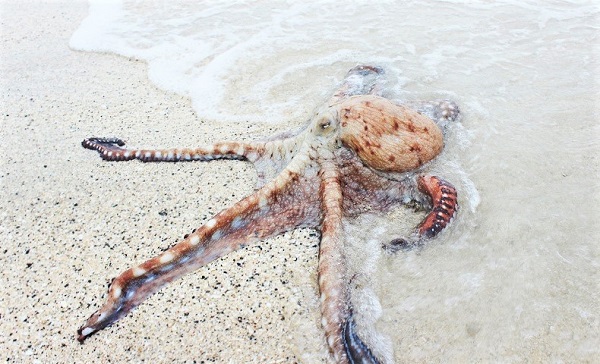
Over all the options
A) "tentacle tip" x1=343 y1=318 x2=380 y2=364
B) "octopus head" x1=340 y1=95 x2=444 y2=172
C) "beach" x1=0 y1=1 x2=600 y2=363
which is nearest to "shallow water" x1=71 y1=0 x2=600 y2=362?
"beach" x1=0 y1=1 x2=600 y2=363

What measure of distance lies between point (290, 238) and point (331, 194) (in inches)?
18.0

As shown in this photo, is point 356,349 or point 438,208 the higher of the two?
point 438,208

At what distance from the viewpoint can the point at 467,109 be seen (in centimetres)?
447

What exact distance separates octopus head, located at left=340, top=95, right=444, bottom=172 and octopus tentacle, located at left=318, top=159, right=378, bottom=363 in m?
0.28

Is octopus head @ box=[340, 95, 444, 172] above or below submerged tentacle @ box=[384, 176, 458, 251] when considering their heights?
above

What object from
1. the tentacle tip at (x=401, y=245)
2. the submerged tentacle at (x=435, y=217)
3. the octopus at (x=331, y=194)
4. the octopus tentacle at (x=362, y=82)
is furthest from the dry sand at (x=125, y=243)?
the octopus tentacle at (x=362, y=82)

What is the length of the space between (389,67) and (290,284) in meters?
3.58

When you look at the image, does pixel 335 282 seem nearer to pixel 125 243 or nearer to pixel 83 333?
pixel 83 333

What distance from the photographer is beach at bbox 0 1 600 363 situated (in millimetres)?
2582

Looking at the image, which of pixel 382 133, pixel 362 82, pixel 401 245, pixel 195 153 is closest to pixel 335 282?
pixel 401 245

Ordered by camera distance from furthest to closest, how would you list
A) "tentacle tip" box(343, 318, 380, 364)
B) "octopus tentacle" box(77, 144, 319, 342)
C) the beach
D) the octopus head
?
the octopus head → "octopus tentacle" box(77, 144, 319, 342) → the beach → "tentacle tip" box(343, 318, 380, 364)

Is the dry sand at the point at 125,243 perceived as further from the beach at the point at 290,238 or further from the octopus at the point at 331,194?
the octopus at the point at 331,194

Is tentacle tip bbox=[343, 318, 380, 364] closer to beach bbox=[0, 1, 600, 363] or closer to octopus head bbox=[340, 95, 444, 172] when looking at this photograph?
beach bbox=[0, 1, 600, 363]

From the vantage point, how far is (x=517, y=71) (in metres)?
5.07
